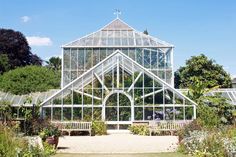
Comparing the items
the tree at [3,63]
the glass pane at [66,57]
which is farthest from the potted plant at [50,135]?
the tree at [3,63]

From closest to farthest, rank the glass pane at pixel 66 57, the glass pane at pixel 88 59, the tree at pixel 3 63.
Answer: the glass pane at pixel 88 59 < the glass pane at pixel 66 57 < the tree at pixel 3 63

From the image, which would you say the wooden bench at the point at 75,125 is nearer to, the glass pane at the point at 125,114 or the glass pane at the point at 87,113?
the glass pane at the point at 87,113

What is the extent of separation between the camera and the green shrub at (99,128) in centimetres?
2467

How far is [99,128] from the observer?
24719 mm

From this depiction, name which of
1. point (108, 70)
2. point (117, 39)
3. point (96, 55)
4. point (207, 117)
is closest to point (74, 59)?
point (96, 55)

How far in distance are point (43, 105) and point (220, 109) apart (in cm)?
1110

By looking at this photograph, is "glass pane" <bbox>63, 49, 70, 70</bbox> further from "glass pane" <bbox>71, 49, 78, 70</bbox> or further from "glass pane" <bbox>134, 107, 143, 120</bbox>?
"glass pane" <bbox>134, 107, 143, 120</bbox>

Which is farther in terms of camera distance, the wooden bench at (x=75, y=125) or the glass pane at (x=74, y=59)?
the glass pane at (x=74, y=59)

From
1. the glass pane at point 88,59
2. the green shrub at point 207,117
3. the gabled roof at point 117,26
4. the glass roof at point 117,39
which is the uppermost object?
the gabled roof at point 117,26

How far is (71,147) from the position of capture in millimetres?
16875

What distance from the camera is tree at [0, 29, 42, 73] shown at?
1737 inches

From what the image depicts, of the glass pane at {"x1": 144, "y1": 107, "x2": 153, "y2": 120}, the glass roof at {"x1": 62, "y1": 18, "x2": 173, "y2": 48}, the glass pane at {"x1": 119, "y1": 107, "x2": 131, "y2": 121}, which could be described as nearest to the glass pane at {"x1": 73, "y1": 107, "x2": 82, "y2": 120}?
the glass pane at {"x1": 119, "y1": 107, "x2": 131, "y2": 121}

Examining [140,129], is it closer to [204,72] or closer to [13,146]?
[13,146]

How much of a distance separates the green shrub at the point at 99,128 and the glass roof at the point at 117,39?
949 cm
